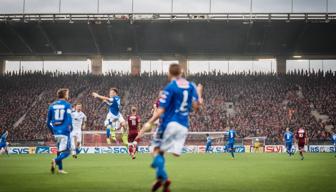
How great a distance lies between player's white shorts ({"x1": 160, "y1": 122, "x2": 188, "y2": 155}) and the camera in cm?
849

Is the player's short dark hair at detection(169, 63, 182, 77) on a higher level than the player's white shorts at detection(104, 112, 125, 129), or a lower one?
higher

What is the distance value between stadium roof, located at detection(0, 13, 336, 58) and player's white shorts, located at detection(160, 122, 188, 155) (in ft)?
142

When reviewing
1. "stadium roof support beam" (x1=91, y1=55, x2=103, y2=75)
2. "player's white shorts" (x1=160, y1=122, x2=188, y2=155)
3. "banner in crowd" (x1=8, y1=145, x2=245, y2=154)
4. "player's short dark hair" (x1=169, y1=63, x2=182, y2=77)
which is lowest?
"banner in crowd" (x1=8, y1=145, x2=245, y2=154)

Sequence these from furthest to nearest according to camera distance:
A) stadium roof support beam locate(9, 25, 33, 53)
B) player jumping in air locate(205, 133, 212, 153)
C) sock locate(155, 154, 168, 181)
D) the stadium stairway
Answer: stadium roof support beam locate(9, 25, 33, 53) → the stadium stairway → player jumping in air locate(205, 133, 212, 153) → sock locate(155, 154, 168, 181)

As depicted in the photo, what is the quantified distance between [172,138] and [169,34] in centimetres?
4564

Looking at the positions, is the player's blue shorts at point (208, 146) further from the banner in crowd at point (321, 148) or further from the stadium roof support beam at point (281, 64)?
the stadium roof support beam at point (281, 64)

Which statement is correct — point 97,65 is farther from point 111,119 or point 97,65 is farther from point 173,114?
point 173,114

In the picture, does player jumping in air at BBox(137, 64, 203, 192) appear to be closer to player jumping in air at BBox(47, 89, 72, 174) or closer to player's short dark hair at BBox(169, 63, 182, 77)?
player's short dark hair at BBox(169, 63, 182, 77)

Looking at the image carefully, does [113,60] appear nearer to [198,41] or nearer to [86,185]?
[198,41]

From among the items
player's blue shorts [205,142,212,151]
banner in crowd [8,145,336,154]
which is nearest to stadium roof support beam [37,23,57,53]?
banner in crowd [8,145,336,154]

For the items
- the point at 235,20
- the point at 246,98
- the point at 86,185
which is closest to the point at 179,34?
the point at 235,20

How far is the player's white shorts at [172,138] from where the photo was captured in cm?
849

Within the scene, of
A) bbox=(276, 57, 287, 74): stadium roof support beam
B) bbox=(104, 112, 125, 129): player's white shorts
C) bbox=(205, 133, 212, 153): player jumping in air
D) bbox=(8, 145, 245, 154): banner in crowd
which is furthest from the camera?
bbox=(276, 57, 287, 74): stadium roof support beam

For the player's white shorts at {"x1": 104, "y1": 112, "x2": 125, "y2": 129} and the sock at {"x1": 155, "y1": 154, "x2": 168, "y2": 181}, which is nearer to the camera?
the sock at {"x1": 155, "y1": 154, "x2": 168, "y2": 181}
